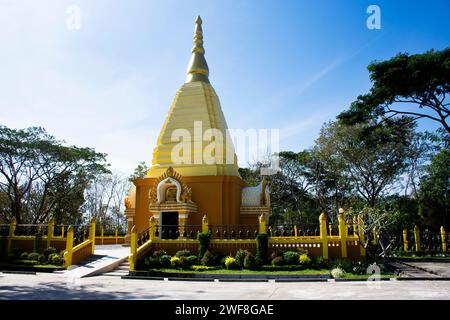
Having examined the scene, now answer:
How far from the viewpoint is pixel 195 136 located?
2134 centimetres

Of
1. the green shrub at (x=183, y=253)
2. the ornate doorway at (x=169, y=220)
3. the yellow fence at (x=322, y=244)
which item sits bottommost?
the green shrub at (x=183, y=253)

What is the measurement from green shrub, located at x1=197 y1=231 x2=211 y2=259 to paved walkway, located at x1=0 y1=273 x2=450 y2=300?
359cm

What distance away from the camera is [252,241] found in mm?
16562

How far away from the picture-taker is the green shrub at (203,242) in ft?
53.7

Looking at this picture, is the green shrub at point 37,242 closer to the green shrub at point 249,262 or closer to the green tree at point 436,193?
the green shrub at point 249,262

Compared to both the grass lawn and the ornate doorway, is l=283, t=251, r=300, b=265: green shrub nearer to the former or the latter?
the grass lawn

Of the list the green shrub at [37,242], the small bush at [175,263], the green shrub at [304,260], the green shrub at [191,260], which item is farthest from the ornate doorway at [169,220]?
the green shrub at [304,260]

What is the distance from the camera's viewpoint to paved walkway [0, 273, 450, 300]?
30.1 feet

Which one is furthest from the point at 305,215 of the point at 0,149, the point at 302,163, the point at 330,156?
the point at 0,149

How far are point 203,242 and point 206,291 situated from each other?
6.24m

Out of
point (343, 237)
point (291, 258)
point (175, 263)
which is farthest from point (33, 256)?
point (343, 237)

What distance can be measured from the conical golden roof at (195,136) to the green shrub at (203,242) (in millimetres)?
4540
